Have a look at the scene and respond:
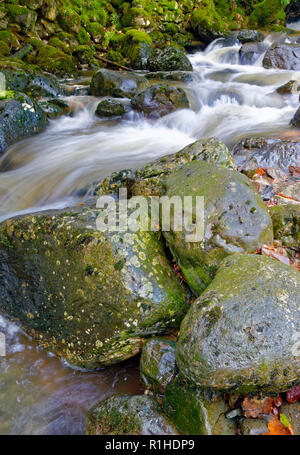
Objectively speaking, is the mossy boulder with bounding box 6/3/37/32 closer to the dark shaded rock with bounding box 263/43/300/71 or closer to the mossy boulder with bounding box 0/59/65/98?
the mossy boulder with bounding box 0/59/65/98

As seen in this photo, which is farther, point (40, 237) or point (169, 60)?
point (169, 60)

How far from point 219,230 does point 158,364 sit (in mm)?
1163

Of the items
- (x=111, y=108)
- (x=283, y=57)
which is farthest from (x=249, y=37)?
(x=111, y=108)

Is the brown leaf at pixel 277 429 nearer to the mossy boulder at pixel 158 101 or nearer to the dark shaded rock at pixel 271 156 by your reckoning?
the dark shaded rock at pixel 271 156

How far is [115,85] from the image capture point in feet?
31.7

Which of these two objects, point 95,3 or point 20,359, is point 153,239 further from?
point 95,3

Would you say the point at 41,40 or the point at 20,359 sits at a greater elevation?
the point at 41,40

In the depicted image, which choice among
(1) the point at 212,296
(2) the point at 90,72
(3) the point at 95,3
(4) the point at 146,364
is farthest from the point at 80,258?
(3) the point at 95,3

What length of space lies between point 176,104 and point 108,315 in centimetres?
705

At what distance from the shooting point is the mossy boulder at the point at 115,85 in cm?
964

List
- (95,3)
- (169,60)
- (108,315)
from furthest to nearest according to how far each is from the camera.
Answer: (95,3) → (169,60) → (108,315)

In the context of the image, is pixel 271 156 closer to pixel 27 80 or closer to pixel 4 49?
pixel 27 80

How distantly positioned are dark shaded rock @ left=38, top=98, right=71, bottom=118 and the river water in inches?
8.2

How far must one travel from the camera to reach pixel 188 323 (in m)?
2.18
